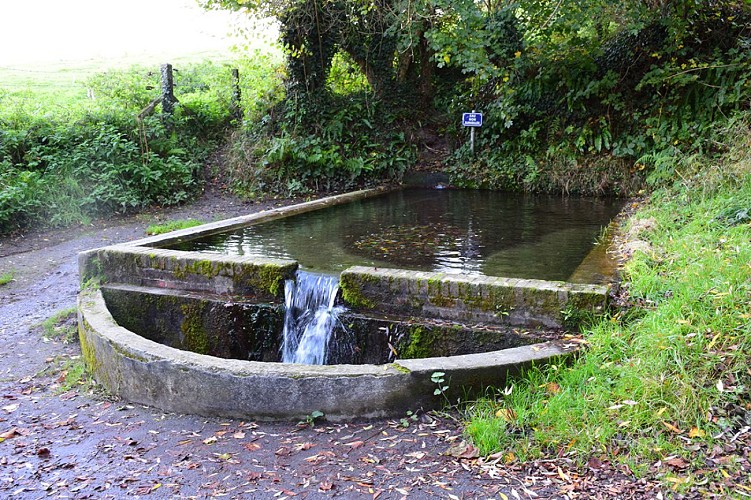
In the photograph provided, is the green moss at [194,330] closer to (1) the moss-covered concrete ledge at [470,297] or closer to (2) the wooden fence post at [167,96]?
(1) the moss-covered concrete ledge at [470,297]

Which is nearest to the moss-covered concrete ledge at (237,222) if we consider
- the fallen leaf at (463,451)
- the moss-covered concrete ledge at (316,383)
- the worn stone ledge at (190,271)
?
the worn stone ledge at (190,271)

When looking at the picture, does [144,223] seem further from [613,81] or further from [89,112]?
[613,81]

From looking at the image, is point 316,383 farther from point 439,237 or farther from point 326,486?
A: point 439,237

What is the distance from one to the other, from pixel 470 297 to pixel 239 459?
214 cm

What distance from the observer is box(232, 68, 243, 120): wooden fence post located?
593 inches

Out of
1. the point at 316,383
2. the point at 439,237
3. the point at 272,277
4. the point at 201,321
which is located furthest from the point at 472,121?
the point at 316,383

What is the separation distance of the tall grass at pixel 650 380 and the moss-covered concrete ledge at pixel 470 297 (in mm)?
277

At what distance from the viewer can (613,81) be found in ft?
38.5

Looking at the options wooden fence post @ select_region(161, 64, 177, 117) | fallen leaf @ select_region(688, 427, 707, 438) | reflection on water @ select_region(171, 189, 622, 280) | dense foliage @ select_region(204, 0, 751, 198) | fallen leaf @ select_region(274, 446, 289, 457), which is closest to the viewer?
fallen leaf @ select_region(688, 427, 707, 438)

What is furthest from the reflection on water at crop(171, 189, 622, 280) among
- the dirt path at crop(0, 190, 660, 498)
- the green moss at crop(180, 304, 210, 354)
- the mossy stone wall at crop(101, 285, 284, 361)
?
the dirt path at crop(0, 190, 660, 498)

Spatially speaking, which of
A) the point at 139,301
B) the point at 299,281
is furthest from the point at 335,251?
the point at 139,301

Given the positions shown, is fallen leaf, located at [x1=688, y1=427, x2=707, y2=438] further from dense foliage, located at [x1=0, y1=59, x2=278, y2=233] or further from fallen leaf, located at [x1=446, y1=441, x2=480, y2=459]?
dense foliage, located at [x1=0, y1=59, x2=278, y2=233]

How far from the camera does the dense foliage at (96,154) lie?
33.9 ft

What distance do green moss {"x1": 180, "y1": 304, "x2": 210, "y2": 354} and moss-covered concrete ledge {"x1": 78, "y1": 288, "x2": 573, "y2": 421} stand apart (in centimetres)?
126
